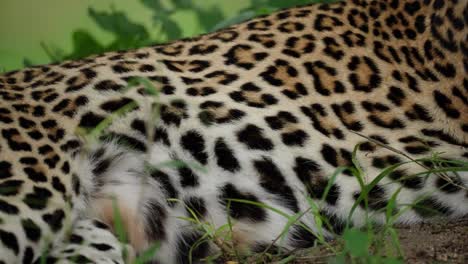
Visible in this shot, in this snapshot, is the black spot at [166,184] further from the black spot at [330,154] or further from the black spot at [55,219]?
the black spot at [330,154]

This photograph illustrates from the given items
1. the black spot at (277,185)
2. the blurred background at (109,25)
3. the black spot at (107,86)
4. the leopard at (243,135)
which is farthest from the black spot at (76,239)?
the blurred background at (109,25)

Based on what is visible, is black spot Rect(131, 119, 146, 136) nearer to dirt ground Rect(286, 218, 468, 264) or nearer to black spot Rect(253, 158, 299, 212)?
black spot Rect(253, 158, 299, 212)

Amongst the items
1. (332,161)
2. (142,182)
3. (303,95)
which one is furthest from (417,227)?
(142,182)

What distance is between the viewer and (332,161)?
3980 millimetres

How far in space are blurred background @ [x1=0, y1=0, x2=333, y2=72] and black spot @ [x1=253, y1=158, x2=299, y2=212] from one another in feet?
8.40

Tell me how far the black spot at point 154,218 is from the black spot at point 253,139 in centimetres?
48

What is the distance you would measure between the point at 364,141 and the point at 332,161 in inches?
7.6

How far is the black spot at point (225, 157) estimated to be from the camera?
3.91 m

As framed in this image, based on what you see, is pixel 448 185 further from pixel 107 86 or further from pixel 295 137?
pixel 107 86

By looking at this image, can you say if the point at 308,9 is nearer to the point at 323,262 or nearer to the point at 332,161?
the point at 332,161

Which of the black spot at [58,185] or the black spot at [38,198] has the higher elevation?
the black spot at [58,185]

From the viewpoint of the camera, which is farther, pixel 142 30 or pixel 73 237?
pixel 142 30

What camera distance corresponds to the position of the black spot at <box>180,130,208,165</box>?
390 centimetres

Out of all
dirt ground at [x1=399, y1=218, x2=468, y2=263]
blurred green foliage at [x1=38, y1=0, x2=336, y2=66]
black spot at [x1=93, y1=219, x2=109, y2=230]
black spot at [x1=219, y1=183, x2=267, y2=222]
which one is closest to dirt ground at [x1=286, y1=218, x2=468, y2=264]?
dirt ground at [x1=399, y1=218, x2=468, y2=263]
